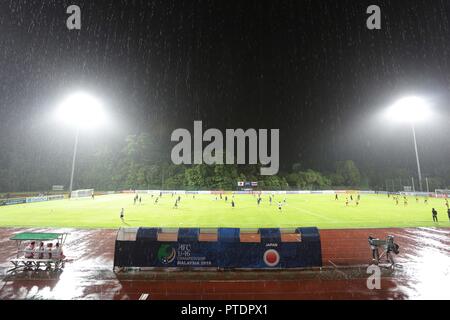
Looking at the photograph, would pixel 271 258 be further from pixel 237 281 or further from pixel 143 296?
pixel 143 296

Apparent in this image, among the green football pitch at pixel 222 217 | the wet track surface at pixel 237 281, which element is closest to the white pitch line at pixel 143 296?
the wet track surface at pixel 237 281

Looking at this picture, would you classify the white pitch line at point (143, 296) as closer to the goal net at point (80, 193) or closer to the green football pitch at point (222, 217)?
the green football pitch at point (222, 217)

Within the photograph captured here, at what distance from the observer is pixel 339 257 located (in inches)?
508

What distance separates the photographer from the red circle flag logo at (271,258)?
10.9m

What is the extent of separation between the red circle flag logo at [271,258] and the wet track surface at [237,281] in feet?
1.21

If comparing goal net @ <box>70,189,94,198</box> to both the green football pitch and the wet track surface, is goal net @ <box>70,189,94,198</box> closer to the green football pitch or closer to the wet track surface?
the green football pitch

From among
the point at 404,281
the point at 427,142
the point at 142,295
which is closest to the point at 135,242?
the point at 142,295

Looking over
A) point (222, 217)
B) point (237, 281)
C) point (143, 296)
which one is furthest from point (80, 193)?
point (237, 281)

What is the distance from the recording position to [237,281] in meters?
9.95

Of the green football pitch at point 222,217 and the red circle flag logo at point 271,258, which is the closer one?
the red circle flag logo at point 271,258

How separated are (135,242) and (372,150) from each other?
4695 inches

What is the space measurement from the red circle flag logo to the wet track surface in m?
0.37

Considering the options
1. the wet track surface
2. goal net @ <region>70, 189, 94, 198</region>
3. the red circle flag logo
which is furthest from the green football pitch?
goal net @ <region>70, 189, 94, 198</region>

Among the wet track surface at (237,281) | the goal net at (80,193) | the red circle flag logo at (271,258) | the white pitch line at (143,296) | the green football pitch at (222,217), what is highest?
the goal net at (80,193)
